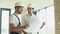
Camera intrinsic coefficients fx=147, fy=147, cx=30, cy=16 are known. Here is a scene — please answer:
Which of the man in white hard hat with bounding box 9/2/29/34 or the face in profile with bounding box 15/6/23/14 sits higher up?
the face in profile with bounding box 15/6/23/14

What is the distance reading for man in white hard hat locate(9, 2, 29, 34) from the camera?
5.17 ft

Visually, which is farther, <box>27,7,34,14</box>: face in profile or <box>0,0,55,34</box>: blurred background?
<box>27,7,34,14</box>: face in profile

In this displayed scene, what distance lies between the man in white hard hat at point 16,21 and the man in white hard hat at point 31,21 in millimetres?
49

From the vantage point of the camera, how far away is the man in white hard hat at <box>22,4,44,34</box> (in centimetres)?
165

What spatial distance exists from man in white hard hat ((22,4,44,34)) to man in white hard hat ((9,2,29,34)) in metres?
0.05

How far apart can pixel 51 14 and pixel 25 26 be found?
0.38 metres

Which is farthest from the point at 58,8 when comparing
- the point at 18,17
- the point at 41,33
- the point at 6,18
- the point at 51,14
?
the point at 6,18

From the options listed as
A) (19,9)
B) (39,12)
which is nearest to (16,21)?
(19,9)

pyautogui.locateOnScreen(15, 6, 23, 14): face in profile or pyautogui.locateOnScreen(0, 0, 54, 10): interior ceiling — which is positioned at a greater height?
pyautogui.locateOnScreen(0, 0, 54, 10): interior ceiling

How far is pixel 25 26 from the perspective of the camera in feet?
5.38

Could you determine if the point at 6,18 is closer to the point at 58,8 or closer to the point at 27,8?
the point at 27,8

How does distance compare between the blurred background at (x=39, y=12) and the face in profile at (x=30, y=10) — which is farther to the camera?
the face in profile at (x=30, y=10)

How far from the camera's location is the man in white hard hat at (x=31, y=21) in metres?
1.65

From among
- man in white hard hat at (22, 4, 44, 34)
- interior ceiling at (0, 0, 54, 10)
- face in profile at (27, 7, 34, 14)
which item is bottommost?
man in white hard hat at (22, 4, 44, 34)
